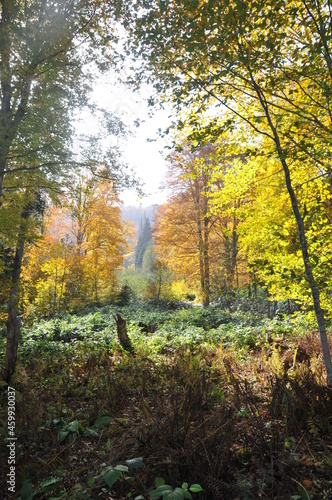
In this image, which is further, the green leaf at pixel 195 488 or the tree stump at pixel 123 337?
the tree stump at pixel 123 337

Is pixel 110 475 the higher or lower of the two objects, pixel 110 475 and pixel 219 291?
the lower

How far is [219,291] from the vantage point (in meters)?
5.90

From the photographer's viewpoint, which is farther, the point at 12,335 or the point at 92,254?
the point at 92,254

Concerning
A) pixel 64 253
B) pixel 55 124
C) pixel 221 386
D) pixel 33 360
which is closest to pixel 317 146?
pixel 221 386

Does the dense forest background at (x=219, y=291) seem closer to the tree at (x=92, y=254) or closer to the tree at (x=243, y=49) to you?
the tree at (x=243, y=49)

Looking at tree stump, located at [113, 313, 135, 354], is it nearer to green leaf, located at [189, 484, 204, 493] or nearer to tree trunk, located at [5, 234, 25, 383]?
tree trunk, located at [5, 234, 25, 383]

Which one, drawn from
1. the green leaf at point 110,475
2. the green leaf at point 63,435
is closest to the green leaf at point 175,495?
the green leaf at point 110,475

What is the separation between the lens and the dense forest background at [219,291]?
2.31 metres

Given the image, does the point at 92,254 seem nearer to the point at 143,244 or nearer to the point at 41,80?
the point at 41,80

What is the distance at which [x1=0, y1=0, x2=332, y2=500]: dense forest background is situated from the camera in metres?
2.31

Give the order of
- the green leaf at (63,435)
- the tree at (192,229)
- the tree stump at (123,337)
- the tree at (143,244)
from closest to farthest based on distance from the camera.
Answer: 1. the green leaf at (63,435)
2. the tree stump at (123,337)
3. the tree at (192,229)
4. the tree at (143,244)

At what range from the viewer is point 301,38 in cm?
337

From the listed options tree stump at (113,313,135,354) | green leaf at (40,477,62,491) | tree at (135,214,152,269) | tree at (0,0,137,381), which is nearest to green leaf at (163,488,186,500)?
green leaf at (40,477,62,491)

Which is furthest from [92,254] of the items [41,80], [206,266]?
[41,80]
